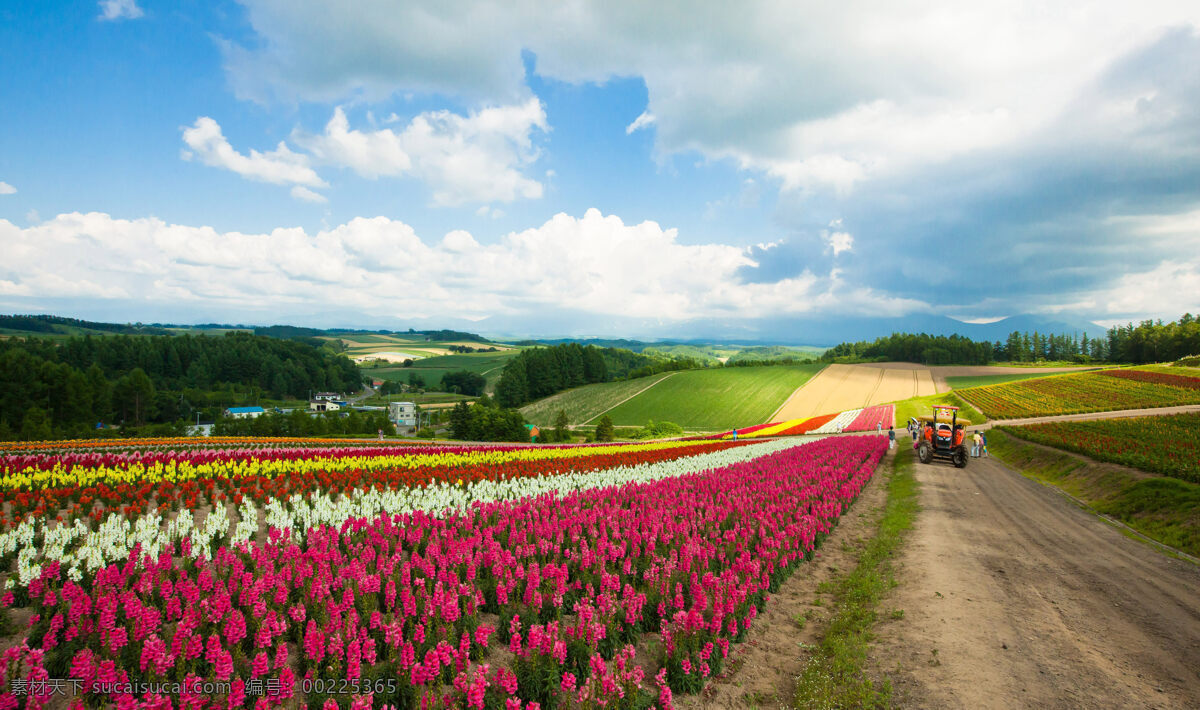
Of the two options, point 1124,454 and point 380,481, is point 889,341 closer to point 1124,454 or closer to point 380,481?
point 1124,454

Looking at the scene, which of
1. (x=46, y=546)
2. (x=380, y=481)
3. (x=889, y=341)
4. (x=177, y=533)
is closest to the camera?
(x=46, y=546)

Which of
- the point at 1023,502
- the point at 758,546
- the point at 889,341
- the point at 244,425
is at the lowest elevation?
the point at 244,425

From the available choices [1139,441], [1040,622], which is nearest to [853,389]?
[1139,441]

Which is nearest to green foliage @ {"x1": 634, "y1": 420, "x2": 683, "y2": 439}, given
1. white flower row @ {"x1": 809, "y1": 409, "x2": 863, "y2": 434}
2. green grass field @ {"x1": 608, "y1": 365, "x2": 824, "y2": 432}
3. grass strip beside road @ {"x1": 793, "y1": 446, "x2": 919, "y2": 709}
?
green grass field @ {"x1": 608, "y1": 365, "x2": 824, "y2": 432}

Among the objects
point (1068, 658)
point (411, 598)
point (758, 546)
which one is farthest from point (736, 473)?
point (411, 598)

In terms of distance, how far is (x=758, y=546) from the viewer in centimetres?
1099

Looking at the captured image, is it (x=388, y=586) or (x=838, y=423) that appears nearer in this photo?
(x=388, y=586)

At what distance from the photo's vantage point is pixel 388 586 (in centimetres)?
742

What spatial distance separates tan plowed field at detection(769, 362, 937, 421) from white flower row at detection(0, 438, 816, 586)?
59.4 m

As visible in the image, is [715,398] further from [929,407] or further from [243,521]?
[243,521]

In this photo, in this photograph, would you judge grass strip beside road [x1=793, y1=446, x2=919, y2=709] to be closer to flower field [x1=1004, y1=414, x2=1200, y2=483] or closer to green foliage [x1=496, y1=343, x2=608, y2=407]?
flower field [x1=1004, y1=414, x2=1200, y2=483]

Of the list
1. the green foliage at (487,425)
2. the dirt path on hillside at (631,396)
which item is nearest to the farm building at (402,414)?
the green foliage at (487,425)

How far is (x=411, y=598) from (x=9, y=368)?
9137 centimetres

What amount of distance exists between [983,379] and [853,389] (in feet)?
70.3
